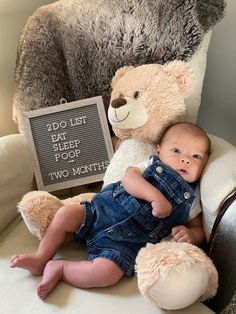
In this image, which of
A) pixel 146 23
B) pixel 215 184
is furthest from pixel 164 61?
pixel 215 184

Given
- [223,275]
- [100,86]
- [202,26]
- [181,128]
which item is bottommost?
[223,275]

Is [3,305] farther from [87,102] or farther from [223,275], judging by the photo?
[87,102]

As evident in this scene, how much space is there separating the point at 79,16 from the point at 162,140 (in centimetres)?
46

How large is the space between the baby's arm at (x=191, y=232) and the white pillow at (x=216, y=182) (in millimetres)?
20

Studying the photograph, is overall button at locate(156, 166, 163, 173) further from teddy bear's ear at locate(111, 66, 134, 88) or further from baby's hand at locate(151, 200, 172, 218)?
teddy bear's ear at locate(111, 66, 134, 88)

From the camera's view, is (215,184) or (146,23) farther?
(146,23)

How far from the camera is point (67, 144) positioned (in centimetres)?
137

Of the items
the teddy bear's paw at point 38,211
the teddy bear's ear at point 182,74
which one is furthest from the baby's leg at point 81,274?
the teddy bear's ear at point 182,74

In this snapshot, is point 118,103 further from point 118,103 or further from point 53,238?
point 53,238

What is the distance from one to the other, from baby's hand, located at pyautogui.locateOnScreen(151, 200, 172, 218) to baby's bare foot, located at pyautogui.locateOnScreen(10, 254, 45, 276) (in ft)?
0.92

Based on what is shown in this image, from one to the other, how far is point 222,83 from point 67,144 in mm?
571

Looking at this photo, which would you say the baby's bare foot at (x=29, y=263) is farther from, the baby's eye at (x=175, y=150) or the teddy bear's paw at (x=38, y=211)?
the baby's eye at (x=175, y=150)

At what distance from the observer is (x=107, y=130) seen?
4.46 feet

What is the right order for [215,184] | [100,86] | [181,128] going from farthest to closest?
[100,86], [181,128], [215,184]
